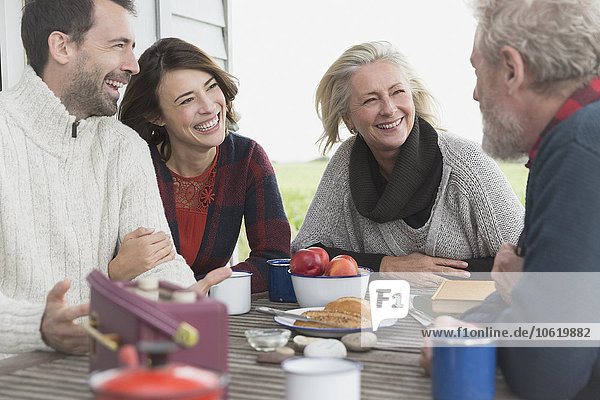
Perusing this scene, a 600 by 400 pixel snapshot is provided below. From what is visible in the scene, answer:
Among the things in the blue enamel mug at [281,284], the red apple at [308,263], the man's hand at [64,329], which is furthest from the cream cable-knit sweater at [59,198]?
the man's hand at [64,329]

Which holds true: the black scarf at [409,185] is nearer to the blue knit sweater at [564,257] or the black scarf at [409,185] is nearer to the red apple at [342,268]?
the red apple at [342,268]

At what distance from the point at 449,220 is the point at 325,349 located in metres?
1.22

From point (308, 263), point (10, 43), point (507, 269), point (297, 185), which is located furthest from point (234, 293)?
point (297, 185)

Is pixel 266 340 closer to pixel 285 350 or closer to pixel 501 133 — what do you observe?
pixel 285 350

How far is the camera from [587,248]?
0.92 metres

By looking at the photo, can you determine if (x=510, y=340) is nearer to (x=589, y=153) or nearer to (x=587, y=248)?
(x=587, y=248)


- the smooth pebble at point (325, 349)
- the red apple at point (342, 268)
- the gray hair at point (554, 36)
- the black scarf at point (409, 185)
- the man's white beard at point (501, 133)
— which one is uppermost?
the gray hair at point (554, 36)

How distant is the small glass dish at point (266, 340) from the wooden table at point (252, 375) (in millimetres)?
19

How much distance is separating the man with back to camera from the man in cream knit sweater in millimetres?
772

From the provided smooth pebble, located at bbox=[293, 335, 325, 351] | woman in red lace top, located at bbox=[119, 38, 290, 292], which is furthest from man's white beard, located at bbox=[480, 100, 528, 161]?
woman in red lace top, located at bbox=[119, 38, 290, 292]

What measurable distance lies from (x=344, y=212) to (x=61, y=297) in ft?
4.49

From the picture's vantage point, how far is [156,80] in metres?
2.33

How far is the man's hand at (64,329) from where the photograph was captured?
122 cm

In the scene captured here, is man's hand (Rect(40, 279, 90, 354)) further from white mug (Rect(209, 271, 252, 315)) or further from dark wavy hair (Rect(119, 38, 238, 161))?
dark wavy hair (Rect(119, 38, 238, 161))
